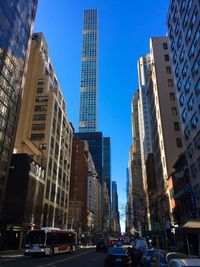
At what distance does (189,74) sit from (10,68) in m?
37.0

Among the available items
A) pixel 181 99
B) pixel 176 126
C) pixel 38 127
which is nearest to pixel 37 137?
pixel 38 127

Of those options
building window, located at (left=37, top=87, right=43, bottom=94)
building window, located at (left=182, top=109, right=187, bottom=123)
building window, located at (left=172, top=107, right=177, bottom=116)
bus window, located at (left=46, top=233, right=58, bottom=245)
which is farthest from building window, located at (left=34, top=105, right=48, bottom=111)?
bus window, located at (left=46, top=233, right=58, bottom=245)

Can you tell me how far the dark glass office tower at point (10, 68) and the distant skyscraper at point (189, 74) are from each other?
3350 centimetres

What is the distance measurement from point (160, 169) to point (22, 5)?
52297 millimetres

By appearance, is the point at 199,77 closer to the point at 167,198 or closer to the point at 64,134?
the point at 167,198

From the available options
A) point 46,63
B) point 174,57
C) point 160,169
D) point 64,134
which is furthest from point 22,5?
point 160,169

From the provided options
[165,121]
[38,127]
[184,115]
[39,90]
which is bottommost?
[184,115]

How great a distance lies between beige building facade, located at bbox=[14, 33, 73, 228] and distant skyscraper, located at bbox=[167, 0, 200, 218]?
41.0 m

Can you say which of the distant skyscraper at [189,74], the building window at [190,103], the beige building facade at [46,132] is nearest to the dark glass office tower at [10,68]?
the beige building facade at [46,132]

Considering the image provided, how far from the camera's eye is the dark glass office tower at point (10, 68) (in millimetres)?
54438

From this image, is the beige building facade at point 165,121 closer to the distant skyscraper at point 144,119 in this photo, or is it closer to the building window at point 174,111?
the building window at point 174,111

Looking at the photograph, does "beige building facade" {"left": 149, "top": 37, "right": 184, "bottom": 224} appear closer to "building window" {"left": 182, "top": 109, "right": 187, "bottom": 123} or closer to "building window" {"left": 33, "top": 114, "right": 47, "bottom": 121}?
"building window" {"left": 182, "top": 109, "right": 187, "bottom": 123}

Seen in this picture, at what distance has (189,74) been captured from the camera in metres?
42.0

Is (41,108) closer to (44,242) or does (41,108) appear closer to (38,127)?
(38,127)
